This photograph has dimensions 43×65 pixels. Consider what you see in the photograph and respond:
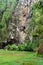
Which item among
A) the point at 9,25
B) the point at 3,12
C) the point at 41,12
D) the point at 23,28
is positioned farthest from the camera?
the point at 3,12

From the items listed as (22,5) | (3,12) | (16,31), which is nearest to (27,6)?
(22,5)

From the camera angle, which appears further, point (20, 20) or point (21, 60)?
point (20, 20)

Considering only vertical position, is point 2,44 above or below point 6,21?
below

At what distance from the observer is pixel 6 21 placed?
63.3 metres

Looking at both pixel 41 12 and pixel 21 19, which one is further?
pixel 21 19

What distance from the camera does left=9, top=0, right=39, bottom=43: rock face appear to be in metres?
57.2

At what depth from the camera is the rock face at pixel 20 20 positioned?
57188 mm

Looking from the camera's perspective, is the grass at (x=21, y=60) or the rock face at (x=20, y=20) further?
the rock face at (x=20, y=20)

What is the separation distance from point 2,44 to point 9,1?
735 inches

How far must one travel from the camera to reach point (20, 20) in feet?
197

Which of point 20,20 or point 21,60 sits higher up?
point 21,60

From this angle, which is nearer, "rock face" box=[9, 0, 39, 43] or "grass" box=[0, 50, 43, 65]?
"grass" box=[0, 50, 43, 65]

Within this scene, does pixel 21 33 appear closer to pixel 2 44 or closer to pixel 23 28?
pixel 23 28

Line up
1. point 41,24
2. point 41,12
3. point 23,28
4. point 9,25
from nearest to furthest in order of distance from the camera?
point 41,24
point 41,12
point 23,28
point 9,25
